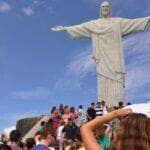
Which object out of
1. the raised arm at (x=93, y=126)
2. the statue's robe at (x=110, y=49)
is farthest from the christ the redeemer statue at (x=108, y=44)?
the raised arm at (x=93, y=126)

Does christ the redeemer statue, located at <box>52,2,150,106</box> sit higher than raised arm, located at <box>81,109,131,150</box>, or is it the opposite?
christ the redeemer statue, located at <box>52,2,150,106</box>

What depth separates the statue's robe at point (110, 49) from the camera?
109 feet

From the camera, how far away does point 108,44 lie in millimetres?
33875

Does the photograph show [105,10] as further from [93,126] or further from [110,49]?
[93,126]

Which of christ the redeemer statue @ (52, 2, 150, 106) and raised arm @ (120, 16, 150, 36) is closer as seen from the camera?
christ the redeemer statue @ (52, 2, 150, 106)

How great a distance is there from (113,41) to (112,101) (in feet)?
12.5

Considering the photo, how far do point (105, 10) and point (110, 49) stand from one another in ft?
8.30

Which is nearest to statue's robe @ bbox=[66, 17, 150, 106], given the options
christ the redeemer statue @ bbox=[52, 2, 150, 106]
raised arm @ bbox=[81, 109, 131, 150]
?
christ the redeemer statue @ bbox=[52, 2, 150, 106]

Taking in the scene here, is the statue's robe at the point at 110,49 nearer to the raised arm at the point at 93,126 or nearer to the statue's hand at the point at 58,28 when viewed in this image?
the statue's hand at the point at 58,28

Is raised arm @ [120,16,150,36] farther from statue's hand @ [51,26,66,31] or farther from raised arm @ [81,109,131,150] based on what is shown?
raised arm @ [81,109,131,150]

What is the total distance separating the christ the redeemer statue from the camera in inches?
1307

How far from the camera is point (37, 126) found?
1096 inches

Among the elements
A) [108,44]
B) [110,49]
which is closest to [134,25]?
[108,44]

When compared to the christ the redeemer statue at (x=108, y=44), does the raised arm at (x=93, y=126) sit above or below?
A: below
